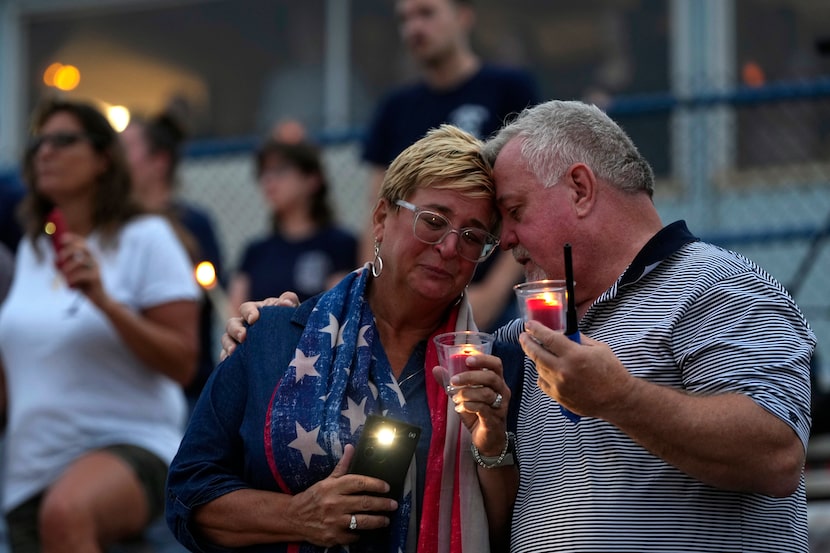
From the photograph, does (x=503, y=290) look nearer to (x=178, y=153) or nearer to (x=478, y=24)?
(x=178, y=153)

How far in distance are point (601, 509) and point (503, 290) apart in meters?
2.56

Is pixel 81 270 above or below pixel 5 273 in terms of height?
above

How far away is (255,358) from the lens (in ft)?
12.6

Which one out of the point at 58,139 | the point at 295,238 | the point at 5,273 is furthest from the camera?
the point at 295,238

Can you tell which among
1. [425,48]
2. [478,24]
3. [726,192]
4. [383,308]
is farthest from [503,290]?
[478,24]

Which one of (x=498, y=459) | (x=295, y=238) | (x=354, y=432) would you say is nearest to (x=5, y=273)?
(x=295, y=238)

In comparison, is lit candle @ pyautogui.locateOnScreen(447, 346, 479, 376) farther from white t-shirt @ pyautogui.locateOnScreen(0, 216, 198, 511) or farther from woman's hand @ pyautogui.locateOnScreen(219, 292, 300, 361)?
white t-shirt @ pyautogui.locateOnScreen(0, 216, 198, 511)

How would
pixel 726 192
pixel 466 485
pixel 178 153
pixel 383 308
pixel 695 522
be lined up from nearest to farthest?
pixel 695 522, pixel 466 485, pixel 383 308, pixel 178 153, pixel 726 192

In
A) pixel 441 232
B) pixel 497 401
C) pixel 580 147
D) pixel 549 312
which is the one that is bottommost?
pixel 497 401

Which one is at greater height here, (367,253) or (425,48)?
(425,48)

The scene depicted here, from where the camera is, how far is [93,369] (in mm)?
5266

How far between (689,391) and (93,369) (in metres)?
2.82

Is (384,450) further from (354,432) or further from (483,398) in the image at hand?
(483,398)

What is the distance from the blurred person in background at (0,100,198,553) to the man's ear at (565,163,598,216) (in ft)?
7.13
